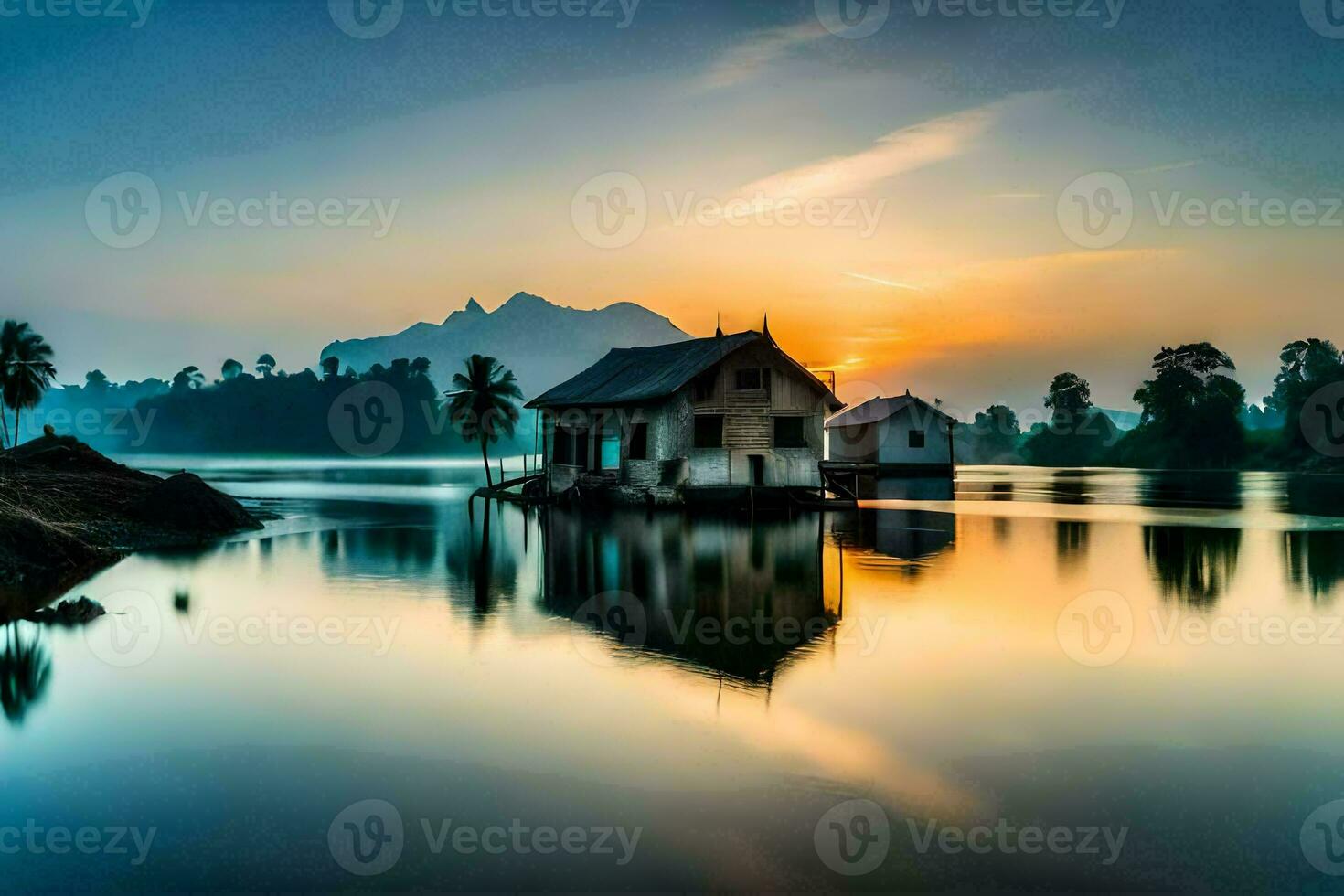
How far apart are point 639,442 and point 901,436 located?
1433 inches

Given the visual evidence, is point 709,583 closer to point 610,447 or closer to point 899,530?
point 899,530

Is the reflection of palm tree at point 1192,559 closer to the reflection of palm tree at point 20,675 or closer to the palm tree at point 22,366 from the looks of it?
the reflection of palm tree at point 20,675

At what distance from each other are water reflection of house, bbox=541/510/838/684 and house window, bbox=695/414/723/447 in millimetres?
5951

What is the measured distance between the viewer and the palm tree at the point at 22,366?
6344cm

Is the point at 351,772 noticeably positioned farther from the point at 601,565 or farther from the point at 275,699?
the point at 601,565

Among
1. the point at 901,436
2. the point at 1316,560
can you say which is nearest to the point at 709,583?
the point at 1316,560

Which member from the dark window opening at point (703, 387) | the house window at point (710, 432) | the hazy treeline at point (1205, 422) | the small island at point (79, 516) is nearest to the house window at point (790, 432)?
the house window at point (710, 432)

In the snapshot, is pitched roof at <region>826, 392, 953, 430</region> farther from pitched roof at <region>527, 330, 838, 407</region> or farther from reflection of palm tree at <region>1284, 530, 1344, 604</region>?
reflection of palm tree at <region>1284, 530, 1344, 604</region>

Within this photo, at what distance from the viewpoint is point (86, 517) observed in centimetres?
3069

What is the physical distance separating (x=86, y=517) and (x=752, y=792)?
29855 millimetres

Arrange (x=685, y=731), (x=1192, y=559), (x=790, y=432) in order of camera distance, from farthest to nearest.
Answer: (x=790, y=432), (x=1192, y=559), (x=685, y=731)

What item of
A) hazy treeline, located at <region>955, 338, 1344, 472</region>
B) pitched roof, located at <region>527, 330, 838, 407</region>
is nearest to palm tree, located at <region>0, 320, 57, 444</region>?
pitched roof, located at <region>527, 330, 838, 407</region>

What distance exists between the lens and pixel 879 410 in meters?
73.8

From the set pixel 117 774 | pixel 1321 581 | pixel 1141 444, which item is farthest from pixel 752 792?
pixel 1141 444
